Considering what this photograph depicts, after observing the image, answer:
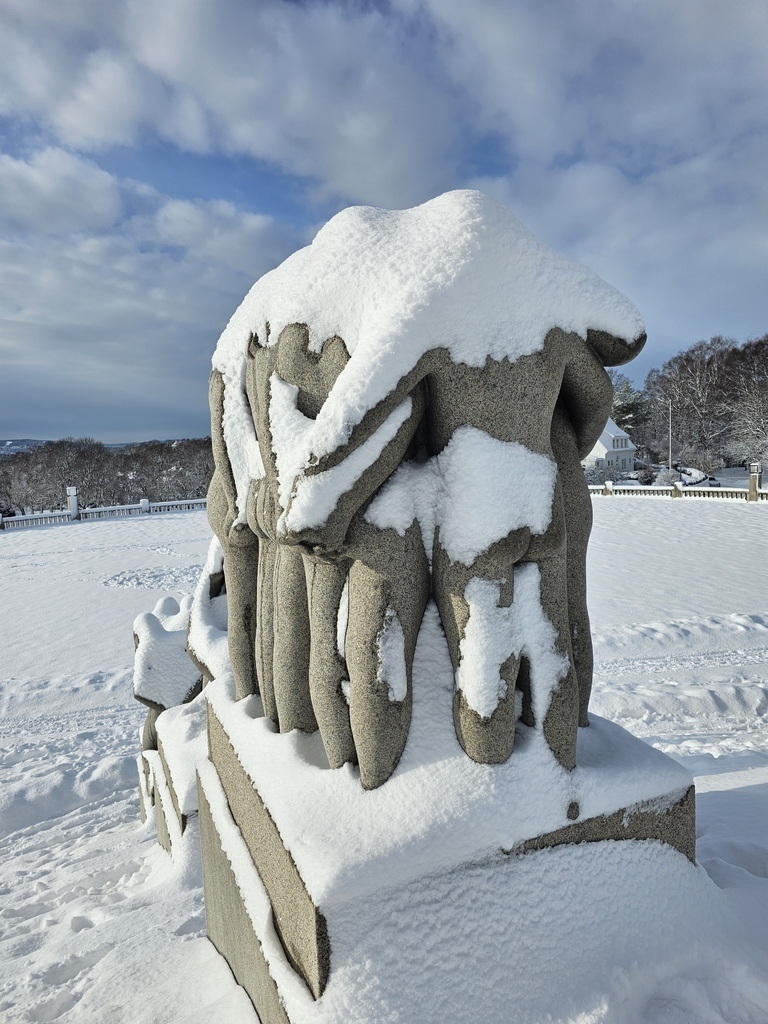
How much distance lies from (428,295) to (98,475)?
38.4m

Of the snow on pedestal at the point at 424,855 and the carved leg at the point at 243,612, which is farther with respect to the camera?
the carved leg at the point at 243,612

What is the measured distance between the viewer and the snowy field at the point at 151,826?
2.11 m

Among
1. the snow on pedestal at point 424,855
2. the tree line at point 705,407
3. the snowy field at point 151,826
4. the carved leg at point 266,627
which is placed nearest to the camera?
the snow on pedestal at point 424,855

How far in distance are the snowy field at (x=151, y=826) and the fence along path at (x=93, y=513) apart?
32.8 feet

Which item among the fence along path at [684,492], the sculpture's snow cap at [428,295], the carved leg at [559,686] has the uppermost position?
the sculpture's snow cap at [428,295]

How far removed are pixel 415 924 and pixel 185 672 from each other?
2938mm

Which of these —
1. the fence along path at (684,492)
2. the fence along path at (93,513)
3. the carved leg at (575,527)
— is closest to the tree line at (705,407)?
the fence along path at (684,492)

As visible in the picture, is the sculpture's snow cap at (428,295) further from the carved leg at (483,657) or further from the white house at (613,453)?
the white house at (613,453)

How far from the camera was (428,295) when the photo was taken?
189cm

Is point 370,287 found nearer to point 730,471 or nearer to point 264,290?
point 264,290

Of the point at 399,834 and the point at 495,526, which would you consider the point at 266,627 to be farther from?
the point at 495,526

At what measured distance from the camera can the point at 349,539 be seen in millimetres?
1991

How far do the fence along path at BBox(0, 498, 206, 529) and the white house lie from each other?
21903 mm

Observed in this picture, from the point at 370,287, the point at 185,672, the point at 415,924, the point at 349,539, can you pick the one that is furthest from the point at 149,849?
the point at 370,287
